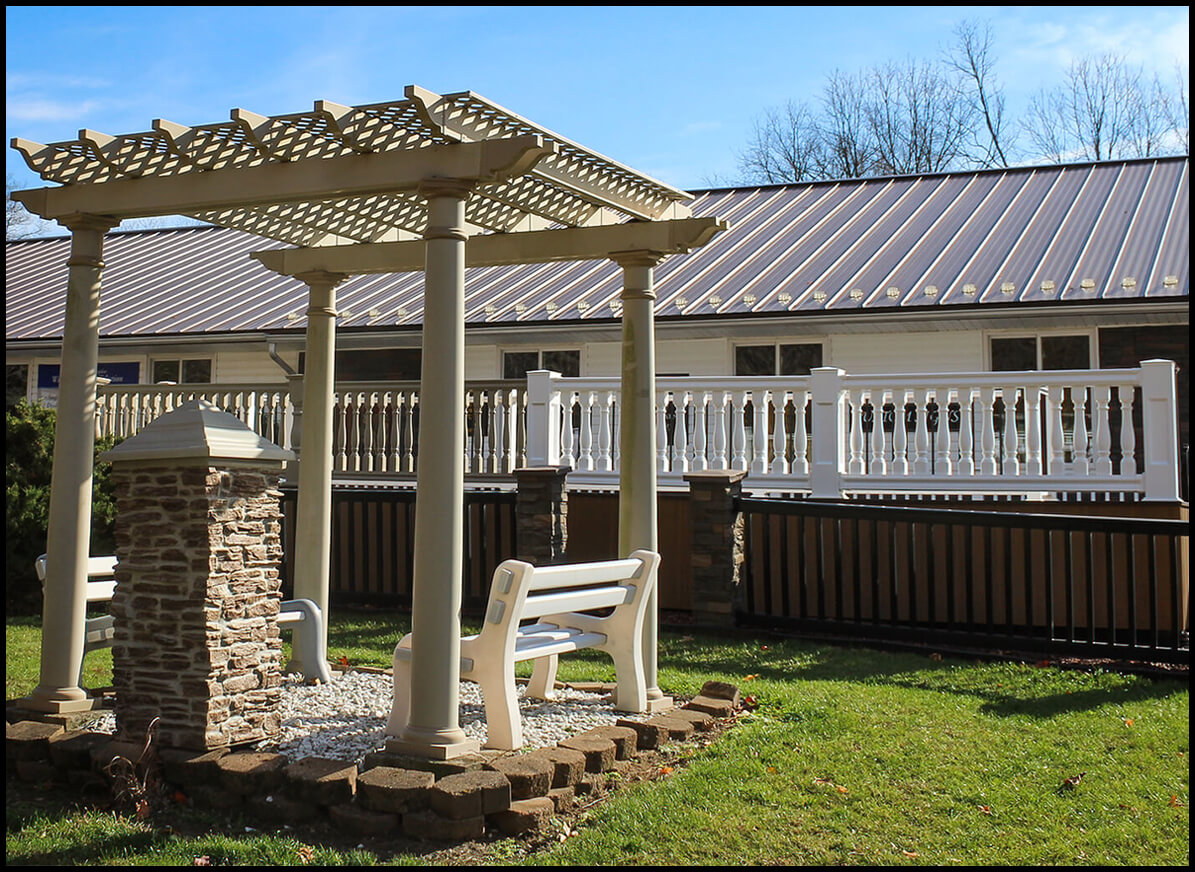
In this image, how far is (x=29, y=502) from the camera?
38.3ft

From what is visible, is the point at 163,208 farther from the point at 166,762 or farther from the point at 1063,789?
the point at 1063,789

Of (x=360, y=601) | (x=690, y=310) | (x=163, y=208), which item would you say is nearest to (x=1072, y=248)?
(x=690, y=310)

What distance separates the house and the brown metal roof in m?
0.04

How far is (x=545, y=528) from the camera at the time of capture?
1165 cm

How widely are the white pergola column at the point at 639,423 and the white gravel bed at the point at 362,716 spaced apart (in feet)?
2.05

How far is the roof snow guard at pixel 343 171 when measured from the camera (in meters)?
5.79

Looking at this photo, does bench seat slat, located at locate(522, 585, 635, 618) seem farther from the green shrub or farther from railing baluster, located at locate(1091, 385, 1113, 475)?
the green shrub

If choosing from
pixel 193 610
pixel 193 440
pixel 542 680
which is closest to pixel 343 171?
pixel 193 440

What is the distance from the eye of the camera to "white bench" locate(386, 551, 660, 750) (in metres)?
6.04

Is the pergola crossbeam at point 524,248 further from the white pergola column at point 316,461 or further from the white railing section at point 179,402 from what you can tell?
the white railing section at point 179,402

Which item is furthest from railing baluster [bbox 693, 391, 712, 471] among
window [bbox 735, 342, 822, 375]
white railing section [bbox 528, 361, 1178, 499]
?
window [bbox 735, 342, 822, 375]

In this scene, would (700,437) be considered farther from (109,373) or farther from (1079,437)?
(109,373)

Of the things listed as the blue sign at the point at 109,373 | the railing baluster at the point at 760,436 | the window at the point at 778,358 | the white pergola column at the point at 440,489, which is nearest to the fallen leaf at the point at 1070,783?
the white pergola column at the point at 440,489

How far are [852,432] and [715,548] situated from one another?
2.04 meters
